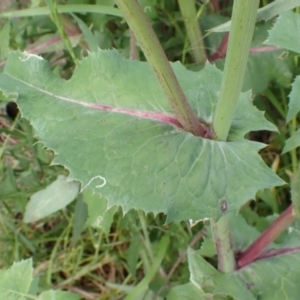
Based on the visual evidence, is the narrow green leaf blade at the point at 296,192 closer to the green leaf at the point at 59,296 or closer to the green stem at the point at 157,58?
the green stem at the point at 157,58

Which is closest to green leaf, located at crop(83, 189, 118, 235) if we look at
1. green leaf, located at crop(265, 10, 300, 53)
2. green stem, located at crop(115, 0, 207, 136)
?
green stem, located at crop(115, 0, 207, 136)

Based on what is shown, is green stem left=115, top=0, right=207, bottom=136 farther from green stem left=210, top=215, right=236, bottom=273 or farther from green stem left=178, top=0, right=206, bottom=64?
green stem left=178, top=0, right=206, bottom=64

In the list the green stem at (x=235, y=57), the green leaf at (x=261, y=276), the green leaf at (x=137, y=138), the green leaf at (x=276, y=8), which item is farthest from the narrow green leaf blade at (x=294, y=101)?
the green leaf at (x=261, y=276)

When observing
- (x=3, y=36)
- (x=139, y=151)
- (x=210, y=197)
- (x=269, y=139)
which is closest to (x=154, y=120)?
(x=139, y=151)

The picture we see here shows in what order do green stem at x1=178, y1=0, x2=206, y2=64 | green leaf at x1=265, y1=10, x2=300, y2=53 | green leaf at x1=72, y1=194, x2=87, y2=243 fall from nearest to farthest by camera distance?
green leaf at x1=265, y1=10, x2=300, y2=53 < green stem at x1=178, y1=0, x2=206, y2=64 < green leaf at x1=72, y1=194, x2=87, y2=243

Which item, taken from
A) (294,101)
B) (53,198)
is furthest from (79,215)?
(294,101)
